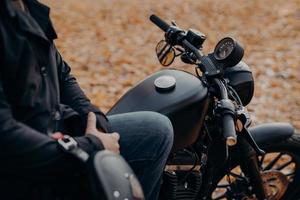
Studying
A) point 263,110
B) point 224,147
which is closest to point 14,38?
point 224,147

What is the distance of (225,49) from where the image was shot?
2.32 meters

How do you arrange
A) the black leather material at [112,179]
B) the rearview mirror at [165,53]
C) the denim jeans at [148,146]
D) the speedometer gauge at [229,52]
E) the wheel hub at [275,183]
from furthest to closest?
the wheel hub at [275,183], the rearview mirror at [165,53], the speedometer gauge at [229,52], the denim jeans at [148,146], the black leather material at [112,179]

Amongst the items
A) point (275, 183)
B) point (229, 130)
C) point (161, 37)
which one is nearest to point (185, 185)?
point (275, 183)

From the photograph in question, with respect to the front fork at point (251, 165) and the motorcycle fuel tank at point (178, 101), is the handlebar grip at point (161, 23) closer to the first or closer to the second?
the motorcycle fuel tank at point (178, 101)

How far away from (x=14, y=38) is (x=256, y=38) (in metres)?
5.30

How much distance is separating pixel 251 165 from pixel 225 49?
557 mm

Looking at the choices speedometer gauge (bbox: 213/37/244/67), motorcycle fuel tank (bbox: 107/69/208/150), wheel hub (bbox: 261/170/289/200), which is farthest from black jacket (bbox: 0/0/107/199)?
wheel hub (bbox: 261/170/289/200)

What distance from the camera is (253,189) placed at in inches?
104

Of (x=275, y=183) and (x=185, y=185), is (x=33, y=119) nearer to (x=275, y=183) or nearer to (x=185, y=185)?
(x=185, y=185)

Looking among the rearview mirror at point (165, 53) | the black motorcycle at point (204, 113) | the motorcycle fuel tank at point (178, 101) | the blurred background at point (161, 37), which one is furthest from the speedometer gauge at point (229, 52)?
the blurred background at point (161, 37)

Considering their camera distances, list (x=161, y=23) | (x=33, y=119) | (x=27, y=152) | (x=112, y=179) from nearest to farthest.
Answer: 1. (x=112, y=179)
2. (x=27, y=152)
3. (x=33, y=119)
4. (x=161, y=23)

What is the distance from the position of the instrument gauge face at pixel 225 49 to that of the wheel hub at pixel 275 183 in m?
0.79

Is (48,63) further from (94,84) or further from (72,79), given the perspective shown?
(94,84)

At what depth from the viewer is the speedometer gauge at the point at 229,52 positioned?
227cm
